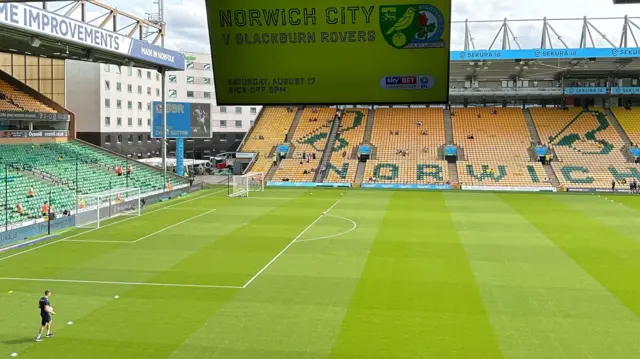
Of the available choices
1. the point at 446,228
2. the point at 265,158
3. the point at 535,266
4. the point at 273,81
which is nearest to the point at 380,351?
the point at 273,81

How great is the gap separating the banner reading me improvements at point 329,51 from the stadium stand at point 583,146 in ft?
160

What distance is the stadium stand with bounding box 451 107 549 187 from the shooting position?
54844mm

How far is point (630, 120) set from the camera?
63.1 meters

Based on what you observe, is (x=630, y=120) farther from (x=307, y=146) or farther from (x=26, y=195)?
(x=26, y=195)

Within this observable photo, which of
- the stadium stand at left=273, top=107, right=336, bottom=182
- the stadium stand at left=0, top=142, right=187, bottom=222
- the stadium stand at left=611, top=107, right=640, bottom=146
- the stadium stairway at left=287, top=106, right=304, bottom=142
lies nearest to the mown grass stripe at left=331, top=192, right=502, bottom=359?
the stadium stand at left=0, top=142, right=187, bottom=222

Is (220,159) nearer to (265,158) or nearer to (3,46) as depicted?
(265,158)

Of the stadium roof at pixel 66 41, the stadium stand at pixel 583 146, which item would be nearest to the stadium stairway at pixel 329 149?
the stadium roof at pixel 66 41

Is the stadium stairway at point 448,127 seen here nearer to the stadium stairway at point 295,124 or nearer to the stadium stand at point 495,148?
the stadium stand at point 495,148

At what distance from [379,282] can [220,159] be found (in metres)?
55.0

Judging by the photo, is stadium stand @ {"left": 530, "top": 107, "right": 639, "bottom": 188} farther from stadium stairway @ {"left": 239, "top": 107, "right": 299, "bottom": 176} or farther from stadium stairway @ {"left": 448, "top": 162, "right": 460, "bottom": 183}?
stadium stairway @ {"left": 239, "top": 107, "right": 299, "bottom": 176}

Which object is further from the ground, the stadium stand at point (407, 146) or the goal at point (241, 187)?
the stadium stand at point (407, 146)

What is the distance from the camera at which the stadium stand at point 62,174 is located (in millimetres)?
32625

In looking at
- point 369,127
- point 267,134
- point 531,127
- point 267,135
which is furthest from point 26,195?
point 531,127

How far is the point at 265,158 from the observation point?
61.9 metres
